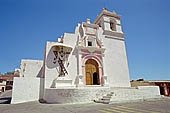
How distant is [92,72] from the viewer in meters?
13.4

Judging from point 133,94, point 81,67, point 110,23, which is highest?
point 110,23

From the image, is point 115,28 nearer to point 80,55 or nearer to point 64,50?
point 80,55

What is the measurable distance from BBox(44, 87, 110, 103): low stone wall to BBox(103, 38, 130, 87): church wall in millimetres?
4819


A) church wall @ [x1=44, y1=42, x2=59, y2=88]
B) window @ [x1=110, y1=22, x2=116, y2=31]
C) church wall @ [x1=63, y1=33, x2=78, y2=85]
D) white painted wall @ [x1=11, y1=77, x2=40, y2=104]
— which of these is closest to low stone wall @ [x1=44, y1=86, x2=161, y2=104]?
church wall @ [x1=44, y1=42, x2=59, y2=88]

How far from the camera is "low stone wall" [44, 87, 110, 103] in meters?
8.48

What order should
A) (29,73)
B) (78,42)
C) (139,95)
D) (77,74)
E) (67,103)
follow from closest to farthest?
1. (67,103)
2. (139,95)
3. (77,74)
4. (78,42)
5. (29,73)

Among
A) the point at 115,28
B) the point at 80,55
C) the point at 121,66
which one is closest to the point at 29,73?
the point at 80,55

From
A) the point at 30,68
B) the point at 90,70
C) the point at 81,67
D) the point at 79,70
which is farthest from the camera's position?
the point at 30,68

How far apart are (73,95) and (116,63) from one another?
8405mm

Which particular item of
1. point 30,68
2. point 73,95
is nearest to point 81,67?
point 73,95

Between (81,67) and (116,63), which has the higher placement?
(116,63)

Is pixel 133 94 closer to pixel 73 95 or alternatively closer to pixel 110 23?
pixel 73 95

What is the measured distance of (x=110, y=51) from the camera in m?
15.2

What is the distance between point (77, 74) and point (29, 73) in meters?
8.52
